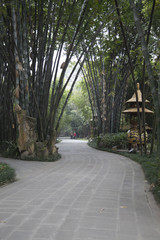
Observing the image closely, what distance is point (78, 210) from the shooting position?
8.11ft

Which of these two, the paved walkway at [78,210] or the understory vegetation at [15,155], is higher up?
the understory vegetation at [15,155]

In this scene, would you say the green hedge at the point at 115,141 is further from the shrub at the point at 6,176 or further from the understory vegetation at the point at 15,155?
the shrub at the point at 6,176

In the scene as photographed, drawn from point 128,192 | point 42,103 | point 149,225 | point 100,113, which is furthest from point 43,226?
point 100,113

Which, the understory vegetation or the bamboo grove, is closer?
the bamboo grove

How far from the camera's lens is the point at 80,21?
6.49 m

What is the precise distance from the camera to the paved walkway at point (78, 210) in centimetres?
191

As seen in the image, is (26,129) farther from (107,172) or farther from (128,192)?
(128,192)

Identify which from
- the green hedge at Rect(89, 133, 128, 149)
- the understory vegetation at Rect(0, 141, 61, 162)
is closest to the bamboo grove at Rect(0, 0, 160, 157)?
the understory vegetation at Rect(0, 141, 61, 162)

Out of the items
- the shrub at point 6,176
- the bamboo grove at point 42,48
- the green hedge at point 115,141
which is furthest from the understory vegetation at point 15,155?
the green hedge at point 115,141

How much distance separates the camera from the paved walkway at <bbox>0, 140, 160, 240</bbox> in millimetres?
1913

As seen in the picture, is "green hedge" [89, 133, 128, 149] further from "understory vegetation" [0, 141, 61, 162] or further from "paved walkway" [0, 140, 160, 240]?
"paved walkway" [0, 140, 160, 240]

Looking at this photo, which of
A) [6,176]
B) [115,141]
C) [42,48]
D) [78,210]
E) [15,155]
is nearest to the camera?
[78,210]

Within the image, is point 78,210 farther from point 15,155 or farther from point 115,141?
point 115,141

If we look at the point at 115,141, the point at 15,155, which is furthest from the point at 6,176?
the point at 115,141
